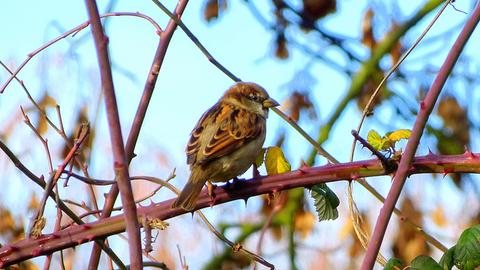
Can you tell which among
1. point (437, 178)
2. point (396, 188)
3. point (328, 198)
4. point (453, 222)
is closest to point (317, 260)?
point (453, 222)

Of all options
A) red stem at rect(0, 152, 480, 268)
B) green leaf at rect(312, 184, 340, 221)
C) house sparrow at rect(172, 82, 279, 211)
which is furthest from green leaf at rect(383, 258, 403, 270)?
house sparrow at rect(172, 82, 279, 211)

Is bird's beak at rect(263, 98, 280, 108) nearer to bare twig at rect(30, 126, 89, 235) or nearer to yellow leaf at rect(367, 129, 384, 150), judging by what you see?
yellow leaf at rect(367, 129, 384, 150)

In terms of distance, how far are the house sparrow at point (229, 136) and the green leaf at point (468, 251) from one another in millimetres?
1340

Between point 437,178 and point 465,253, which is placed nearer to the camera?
point 465,253

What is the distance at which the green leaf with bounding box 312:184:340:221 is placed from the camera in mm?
2801

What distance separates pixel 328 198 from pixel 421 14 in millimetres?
2963

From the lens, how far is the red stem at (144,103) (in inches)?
109

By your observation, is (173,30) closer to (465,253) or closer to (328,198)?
(328,198)

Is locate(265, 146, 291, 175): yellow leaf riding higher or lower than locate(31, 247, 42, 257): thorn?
higher

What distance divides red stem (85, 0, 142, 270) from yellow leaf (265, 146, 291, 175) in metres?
1.23

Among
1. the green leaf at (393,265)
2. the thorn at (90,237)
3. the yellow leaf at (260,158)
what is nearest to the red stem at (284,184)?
the thorn at (90,237)

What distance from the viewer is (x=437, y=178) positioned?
6129 mm

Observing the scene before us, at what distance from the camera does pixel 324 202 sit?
111 inches

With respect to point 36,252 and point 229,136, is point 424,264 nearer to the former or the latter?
point 36,252
